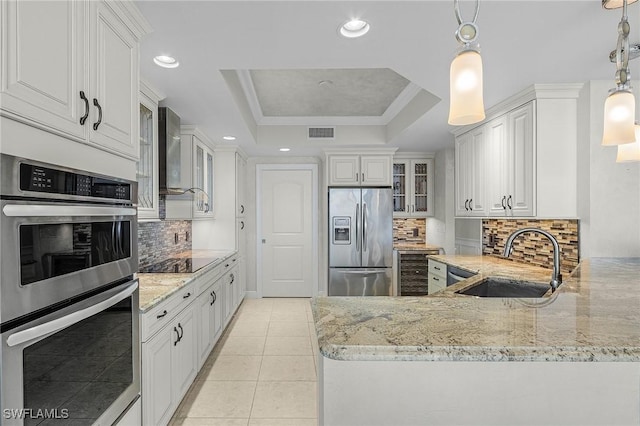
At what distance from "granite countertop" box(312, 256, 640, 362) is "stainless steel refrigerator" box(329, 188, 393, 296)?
11.6 ft

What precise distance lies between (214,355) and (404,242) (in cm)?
343

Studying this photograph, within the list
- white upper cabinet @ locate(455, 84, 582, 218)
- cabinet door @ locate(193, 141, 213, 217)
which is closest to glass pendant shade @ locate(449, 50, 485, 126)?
white upper cabinet @ locate(455, 84, 582, 218)

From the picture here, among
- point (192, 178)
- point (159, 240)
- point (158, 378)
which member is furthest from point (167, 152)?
point (158, 378)

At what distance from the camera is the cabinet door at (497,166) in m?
2.99

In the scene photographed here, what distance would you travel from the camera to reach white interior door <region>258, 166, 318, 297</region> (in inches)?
216

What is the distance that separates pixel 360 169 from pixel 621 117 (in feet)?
11.8

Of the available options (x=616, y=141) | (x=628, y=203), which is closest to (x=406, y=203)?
(x=628, y=203)

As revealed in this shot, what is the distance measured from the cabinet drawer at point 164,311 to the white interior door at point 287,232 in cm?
293

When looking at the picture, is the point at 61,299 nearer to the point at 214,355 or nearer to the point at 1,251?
the point at 1,251

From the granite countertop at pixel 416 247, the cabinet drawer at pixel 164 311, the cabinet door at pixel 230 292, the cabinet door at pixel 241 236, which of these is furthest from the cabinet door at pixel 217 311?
the granite countertop at pixel 416 247

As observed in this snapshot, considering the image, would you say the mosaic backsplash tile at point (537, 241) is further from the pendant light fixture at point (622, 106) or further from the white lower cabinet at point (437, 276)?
the pendant light fixture at point (622, 106)

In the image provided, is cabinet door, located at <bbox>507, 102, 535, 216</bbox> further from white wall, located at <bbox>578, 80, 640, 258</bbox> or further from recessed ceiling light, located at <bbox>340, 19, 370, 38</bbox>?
recessed ceiling light, located at <bbox>340, 19, 370, 38</bbox>

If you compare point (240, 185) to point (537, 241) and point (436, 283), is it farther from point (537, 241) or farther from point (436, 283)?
point (537, 241)

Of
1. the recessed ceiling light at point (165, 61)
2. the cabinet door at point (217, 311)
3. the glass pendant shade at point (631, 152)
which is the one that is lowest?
the cabinet door at point (217, 311)
